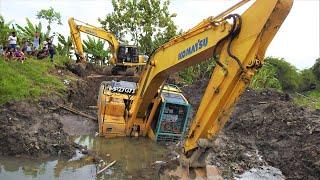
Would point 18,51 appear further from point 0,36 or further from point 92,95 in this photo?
point 92,95

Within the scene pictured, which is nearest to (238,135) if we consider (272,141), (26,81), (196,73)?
(272,141)

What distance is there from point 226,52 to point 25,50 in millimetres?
13376

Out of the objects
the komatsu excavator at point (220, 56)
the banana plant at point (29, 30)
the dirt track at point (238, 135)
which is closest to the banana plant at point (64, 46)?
the banana plant at point (29, 30)

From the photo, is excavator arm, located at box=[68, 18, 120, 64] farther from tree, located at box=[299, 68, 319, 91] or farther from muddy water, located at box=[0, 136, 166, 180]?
tree, located at box=[299, 68, 319, 91]

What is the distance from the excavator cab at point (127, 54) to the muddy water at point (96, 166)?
1060cm

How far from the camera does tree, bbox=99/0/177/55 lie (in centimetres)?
2922

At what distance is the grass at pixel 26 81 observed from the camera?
43.4ft

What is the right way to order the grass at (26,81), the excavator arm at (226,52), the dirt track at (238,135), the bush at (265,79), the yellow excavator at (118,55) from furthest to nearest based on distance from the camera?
the bush at (265,79), the yellow excavator at (118,55), the grass at (26,81), the dirt track at (238,135), the excavator arm at (226,52)

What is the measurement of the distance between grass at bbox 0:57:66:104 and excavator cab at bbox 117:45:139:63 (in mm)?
5280

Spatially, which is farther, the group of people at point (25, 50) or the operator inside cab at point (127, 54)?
the operator inside cab at point (127, 54)

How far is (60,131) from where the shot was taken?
11.3m

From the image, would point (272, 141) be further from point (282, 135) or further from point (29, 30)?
point (29, 30)

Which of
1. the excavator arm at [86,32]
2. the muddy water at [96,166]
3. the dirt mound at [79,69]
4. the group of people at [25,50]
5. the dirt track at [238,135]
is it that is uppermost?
the excavator arm at [86,32]

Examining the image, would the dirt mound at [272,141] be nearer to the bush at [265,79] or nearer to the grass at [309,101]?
the grass at [309,101]
